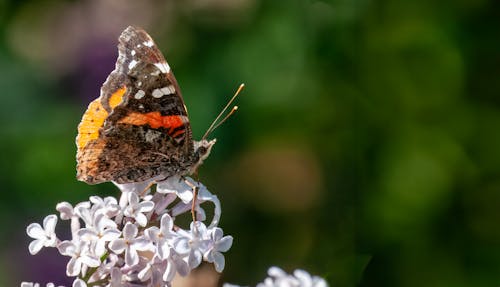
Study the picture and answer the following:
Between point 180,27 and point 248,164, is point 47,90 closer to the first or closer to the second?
point 180,27

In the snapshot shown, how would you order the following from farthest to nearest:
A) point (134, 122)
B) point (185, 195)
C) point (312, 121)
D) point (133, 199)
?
point (312, 121) < point (134, 122) < point (185, 195) < point (133, 199)

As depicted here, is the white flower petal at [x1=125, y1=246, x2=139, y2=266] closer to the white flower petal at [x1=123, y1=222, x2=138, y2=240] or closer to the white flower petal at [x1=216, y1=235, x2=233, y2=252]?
the white flower petal at [x1=123, y1=222, x2=138, y2=240]

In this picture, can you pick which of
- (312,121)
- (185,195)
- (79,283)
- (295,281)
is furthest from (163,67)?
(312,121)

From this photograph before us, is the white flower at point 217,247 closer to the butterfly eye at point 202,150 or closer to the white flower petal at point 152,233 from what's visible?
the white flower petal at point 152,233

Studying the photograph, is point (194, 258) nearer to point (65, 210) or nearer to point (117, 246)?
point (117, 246)

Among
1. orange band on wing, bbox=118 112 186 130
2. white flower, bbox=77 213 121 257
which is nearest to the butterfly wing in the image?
orange band on wing, bbox=118 112 186 130

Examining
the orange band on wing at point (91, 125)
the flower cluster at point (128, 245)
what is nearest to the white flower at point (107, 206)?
the flower cluster at point (128, 245)
